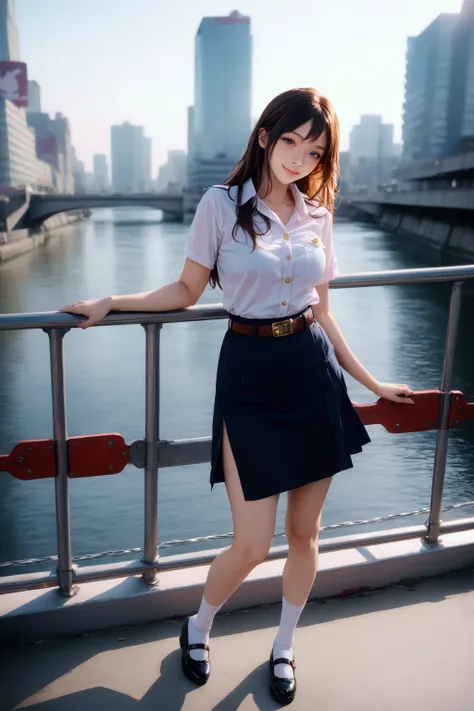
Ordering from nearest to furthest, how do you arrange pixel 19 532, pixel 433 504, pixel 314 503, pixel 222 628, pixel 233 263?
pixel 233 263 < pixel 314 503 < pixel 222 628 < pixel 433 504 < pixel 19 532

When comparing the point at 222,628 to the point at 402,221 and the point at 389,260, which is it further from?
the point at 402,221

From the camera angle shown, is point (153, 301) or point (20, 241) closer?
point (153, 301)

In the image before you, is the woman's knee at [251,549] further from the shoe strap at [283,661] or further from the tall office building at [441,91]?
the tall office building at [441,91]

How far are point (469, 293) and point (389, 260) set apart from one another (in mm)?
8007

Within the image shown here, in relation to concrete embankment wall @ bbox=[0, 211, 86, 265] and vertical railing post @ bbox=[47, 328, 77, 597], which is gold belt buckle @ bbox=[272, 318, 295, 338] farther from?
concrete embankment wall @ bbox=[0, 211, 86, 265]

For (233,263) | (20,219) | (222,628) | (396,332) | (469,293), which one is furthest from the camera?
(20,219)

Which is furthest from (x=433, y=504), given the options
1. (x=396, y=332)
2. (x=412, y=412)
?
(x=396, y=332)

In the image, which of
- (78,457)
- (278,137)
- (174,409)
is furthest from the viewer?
(174,409)

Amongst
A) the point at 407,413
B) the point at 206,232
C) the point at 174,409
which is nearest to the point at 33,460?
the point at 206,232

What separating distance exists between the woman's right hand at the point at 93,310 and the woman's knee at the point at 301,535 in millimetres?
680

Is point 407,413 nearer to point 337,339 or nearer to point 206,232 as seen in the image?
point 337,339

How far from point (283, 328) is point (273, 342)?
0.04 metres

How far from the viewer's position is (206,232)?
66.7 inches

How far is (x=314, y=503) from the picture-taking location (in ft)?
5.93
